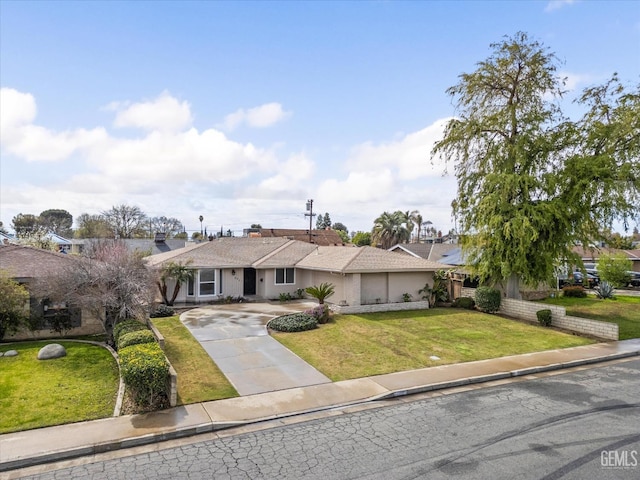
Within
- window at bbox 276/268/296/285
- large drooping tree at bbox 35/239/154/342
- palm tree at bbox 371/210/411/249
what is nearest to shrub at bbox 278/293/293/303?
window at bbox 276/268/296/285

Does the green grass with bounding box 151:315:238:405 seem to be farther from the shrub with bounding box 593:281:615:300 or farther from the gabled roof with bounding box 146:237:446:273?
the shrub with bounding box 593:281:615:300

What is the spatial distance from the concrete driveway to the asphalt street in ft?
8.22

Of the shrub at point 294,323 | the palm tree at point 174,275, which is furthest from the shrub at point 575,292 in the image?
the palm tree at point 174,275

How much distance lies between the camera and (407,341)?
16.1m

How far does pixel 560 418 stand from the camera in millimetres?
9078

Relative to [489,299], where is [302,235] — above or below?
above

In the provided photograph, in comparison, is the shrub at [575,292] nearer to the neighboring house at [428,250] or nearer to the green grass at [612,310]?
the green grass at [612,310]

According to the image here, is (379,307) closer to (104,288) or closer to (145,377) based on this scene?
(104,288)

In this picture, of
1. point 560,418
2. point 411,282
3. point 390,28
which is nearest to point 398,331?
point 411,282

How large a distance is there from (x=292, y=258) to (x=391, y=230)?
1089 inches

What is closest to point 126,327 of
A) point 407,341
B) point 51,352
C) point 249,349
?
point 51,352

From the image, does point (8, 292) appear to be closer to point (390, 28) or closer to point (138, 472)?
point (138, 472)

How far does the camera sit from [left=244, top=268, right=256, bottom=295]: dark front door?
27.0m

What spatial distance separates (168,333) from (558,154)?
21133 mm
